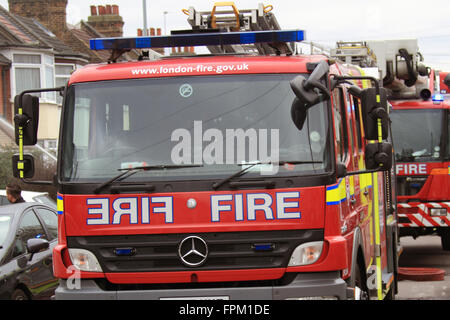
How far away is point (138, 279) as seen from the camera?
6816 millimetres

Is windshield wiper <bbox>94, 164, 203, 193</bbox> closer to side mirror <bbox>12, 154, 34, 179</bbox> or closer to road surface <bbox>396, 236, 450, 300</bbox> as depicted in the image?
side mirror <bbox>12, 154, 34, 179</bbox>

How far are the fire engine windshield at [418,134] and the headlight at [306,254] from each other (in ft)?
31.3

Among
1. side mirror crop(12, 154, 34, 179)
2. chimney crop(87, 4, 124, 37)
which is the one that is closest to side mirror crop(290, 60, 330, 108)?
side mirror crop(12, 154, 34, 179)

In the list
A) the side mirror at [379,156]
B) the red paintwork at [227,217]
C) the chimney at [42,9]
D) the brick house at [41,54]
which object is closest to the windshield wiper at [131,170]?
the red paintwork at [227,217]

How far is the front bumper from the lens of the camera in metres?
6.59

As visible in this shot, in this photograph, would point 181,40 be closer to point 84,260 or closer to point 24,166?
point 24,166

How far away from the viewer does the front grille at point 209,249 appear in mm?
6684

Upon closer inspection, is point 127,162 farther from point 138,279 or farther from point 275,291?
point 275,291

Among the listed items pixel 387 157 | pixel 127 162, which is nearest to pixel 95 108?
pixel 127 162

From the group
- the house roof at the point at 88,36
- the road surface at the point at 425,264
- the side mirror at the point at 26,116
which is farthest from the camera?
the house roof at the point at 88,36

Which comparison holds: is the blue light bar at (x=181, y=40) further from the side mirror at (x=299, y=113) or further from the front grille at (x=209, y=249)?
the front grille at (x=209, y=249)
